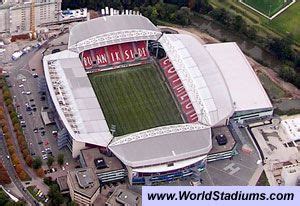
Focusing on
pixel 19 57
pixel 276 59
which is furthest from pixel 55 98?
pixel 276 59

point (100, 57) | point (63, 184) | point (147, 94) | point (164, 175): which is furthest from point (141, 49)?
point (63, 184)

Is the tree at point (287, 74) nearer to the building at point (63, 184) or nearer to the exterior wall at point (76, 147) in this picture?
the exterior wall at point (76, 147)

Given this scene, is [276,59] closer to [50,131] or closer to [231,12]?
[231,12]

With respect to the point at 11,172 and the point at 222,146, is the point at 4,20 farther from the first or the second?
the point at 222,146

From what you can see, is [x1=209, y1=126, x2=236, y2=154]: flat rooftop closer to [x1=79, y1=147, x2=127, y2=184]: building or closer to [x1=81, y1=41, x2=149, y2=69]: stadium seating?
[x1=79, y1=147, x2=127, y2=184]: building

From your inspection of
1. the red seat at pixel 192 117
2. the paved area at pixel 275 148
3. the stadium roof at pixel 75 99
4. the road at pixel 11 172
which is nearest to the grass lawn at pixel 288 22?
the paved area at pixel 275 148

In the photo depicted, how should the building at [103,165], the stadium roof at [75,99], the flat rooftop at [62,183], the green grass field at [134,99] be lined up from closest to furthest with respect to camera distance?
the flat rooftop at [62,183] < the building at [103,165] < the stadium roof at [75,99] < the green grass field at [134,99]
